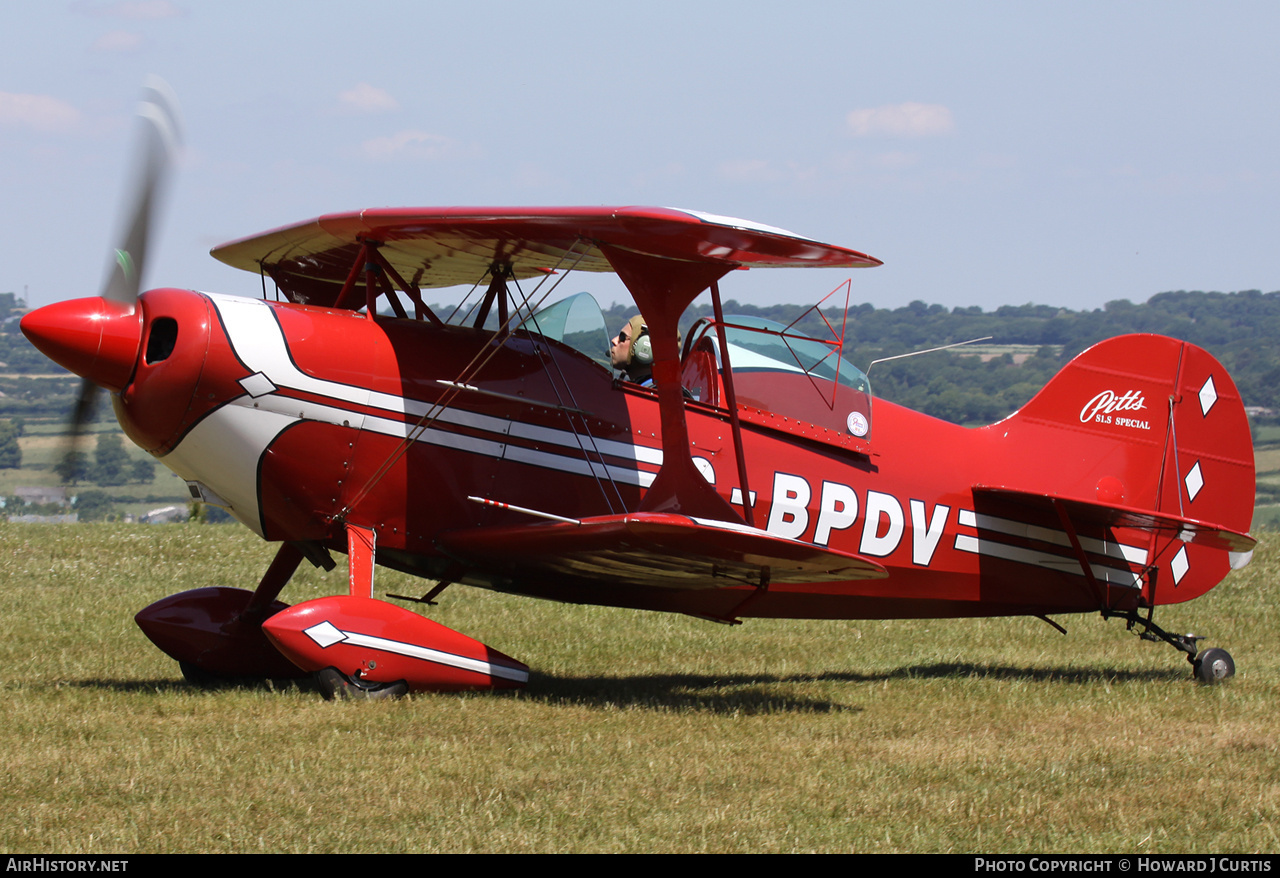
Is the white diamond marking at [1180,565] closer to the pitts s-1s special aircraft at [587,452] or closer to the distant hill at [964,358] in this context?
the pitts s-1s special aircraft at [587,452]

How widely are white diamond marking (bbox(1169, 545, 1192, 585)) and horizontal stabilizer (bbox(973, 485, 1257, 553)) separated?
0.20 meters

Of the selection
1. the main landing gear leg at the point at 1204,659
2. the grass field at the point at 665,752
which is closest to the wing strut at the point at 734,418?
the grass field at the point at 665,752

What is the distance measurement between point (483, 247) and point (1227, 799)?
5417 mm

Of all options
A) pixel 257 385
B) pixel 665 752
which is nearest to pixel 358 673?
pixel 257 385

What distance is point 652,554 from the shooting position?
7531mm

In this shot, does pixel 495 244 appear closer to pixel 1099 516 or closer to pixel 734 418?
pixel 734 418

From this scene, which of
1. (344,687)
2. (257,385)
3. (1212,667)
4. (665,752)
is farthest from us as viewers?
(1212,667)

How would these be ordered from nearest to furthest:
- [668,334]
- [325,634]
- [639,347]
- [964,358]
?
[325,634], [668,334], [639,347], [964,358]

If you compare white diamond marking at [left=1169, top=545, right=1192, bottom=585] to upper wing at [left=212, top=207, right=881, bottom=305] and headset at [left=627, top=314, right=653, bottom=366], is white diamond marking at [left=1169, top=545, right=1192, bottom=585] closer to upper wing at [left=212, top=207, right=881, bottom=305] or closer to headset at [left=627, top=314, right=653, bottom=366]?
upper wing at [left=212, top=207, right=881, bottom=305]

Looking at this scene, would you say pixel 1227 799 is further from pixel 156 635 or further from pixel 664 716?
pixel 156 635

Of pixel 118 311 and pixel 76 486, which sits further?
pixel 76 486

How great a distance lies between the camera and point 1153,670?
10141 mm

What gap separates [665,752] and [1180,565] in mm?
5384

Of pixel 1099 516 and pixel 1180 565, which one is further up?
pixel 1099 516
